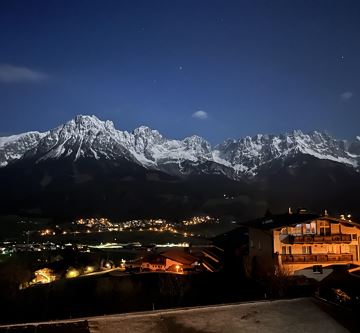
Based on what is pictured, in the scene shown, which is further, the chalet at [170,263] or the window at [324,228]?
the chalet at [170,263]

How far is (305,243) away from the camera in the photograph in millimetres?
41938

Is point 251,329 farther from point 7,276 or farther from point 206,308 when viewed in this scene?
point 7,276

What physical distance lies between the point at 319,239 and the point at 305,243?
1448 mm

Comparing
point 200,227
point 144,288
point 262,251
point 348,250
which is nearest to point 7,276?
point 144,288

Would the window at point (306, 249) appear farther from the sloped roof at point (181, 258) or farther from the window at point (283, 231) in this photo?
the sloped roof at point (181, 258)

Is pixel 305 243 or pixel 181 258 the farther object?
pixel 181 258

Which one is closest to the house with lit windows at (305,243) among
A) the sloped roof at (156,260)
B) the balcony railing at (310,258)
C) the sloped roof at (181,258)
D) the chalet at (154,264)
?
the balcony railing at (310,258)

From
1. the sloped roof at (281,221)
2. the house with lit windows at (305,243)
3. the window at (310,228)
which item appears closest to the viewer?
the house with lit windows at (305,243)

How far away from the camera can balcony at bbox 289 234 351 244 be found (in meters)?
41.6

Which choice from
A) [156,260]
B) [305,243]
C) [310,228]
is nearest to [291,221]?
[310,228]

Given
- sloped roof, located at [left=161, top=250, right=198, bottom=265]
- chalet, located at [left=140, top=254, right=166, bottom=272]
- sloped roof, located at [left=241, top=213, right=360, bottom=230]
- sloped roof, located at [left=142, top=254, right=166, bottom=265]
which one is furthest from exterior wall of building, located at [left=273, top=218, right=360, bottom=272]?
sloped roof, located at [left=142, top=254, right=166, bottom=265]

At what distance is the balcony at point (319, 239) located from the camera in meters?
41.6

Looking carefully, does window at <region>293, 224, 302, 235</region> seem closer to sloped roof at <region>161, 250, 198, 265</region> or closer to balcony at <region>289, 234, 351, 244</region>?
balcony at <region>289, 234, 351, 244</region>

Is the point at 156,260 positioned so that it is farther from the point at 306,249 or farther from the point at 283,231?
the point at 306,249
